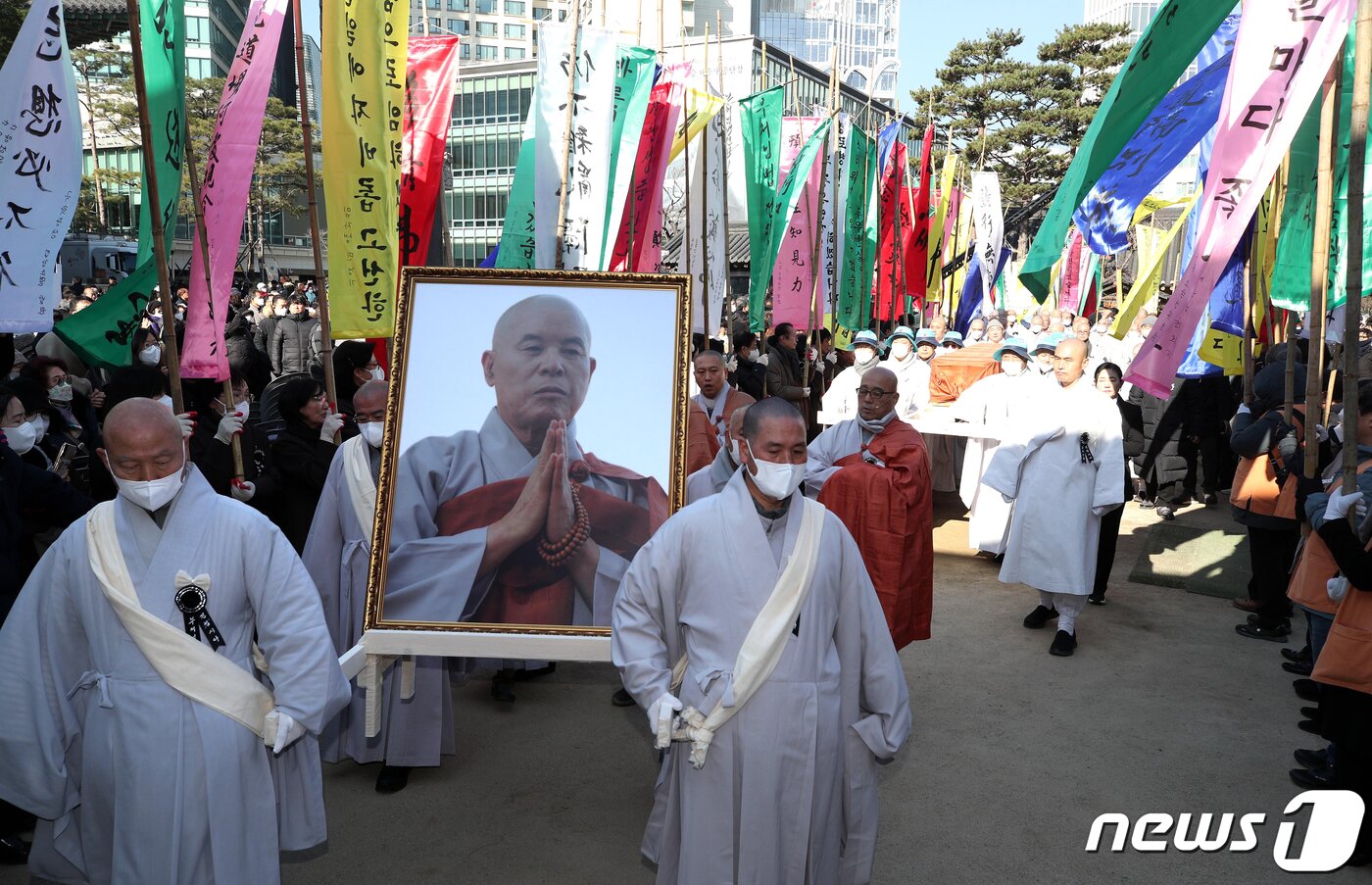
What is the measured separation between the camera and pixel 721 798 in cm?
307

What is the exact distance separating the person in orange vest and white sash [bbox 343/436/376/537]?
4586mm

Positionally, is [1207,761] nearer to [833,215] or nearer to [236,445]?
[236,445]

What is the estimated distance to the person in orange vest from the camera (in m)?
6.12

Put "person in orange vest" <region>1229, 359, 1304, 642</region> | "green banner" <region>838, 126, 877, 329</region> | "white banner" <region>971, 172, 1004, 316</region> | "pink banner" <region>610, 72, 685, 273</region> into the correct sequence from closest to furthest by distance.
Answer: "person in orange vest" <region>1229, 359, 1304, 642</region> → "pink banner" <region>610, 72, 685, 273</region> → "green banner" <region>838, 126, 877, 329</region> → "white banner" <region>971, 172, 1004, 316</region>

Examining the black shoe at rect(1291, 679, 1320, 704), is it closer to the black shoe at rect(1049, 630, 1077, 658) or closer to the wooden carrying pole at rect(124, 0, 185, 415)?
the black shoe at rect(1049, 630, 1077, 658)

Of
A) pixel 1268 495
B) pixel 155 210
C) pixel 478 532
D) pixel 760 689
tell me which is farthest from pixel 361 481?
pixel 1268 495

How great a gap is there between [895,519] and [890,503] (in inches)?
3.3

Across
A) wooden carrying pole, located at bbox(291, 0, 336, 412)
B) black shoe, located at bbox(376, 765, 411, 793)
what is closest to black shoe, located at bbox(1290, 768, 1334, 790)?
black shoe, located at bbox(376, 765, 411, 793)

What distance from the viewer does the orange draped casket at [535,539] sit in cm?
353

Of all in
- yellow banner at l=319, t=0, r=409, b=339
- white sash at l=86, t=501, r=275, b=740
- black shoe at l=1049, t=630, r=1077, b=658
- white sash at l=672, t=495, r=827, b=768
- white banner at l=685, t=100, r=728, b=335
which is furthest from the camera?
white banner at l=685, t=100, r=728, b=335

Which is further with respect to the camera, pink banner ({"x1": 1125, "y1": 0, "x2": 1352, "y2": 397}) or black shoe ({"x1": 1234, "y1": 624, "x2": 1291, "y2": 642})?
black shoe ({"x1": 1234, "y1": 624, "x2": 1291, "y2": 642})

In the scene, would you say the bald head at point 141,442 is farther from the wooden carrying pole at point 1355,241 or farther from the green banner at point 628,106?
the green banner at point 628,106

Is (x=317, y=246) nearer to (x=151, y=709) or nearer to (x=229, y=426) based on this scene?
(x=229, y=426)

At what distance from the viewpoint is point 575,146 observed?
789cm
